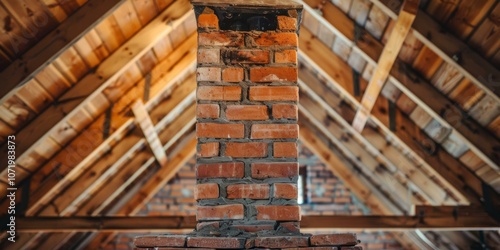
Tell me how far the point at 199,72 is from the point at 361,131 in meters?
2.55

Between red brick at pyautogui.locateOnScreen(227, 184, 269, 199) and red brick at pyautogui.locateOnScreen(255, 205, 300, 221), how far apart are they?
2.0 inches

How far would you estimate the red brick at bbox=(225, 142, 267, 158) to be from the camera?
1824mm

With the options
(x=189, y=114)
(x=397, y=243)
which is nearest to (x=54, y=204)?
(x=189, y=114)

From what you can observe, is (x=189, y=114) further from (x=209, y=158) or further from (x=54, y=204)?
(x=209, y=158)

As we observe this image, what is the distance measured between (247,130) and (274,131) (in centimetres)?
12

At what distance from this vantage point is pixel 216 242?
163 centimetres

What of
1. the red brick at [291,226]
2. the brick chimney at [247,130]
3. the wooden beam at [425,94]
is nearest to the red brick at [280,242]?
the brick chimney at [247,130]

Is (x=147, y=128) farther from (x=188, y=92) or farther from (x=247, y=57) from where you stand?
(x=247, y=57)

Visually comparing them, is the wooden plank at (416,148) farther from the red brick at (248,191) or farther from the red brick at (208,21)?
the red brick at (248,191)

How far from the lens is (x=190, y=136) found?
18.4 feet

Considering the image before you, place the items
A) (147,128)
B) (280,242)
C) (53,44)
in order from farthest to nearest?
(147,128), (53,44), (280,242)

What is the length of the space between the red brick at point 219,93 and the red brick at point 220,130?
121 mm

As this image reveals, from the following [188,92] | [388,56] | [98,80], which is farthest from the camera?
[188,92]

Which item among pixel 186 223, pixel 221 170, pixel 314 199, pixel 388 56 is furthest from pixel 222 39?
pixel 314 199
